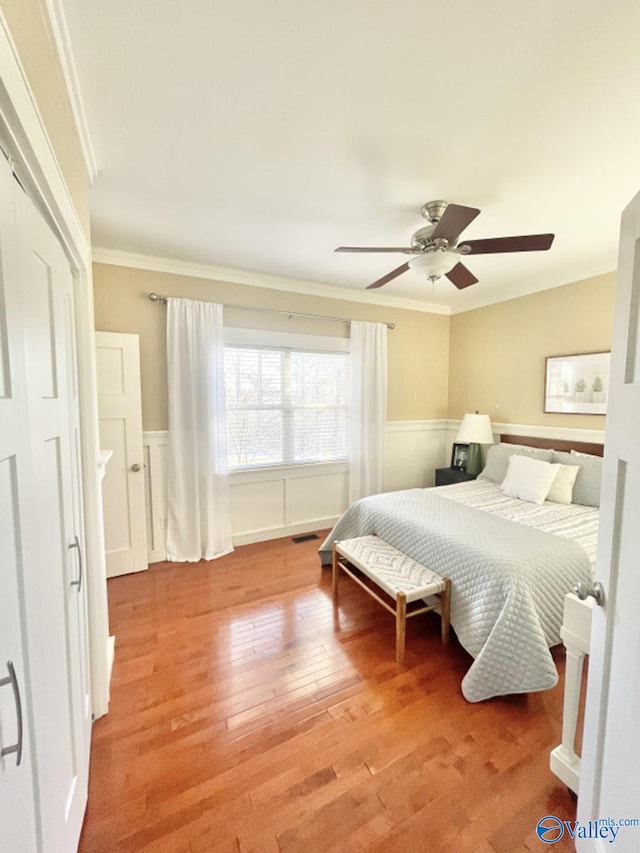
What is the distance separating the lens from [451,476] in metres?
3.97

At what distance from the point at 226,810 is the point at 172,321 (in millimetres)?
2976

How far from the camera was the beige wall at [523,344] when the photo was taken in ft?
10.3

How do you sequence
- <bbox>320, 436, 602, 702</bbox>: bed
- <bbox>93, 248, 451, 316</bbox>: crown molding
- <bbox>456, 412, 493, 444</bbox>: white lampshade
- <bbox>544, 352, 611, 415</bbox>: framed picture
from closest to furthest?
<bbox>320, 436, 602, 702</bbox>: bed < <bbox>93, 248, 451, 316</bbox>: crown molding < <bbox>544, 352, 611, 415</bbox>: framed picture < <bbox>456, 412, 493, 444</bbox>: white lampshade

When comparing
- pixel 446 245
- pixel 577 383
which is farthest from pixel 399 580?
pixel 577 383

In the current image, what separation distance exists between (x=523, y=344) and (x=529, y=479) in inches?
59.9

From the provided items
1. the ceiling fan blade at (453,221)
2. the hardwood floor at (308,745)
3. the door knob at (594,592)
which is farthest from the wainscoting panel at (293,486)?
the door knob at (594,592)

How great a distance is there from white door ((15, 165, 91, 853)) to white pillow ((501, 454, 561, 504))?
123 inches

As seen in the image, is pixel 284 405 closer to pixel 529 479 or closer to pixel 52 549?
pixel 529 479

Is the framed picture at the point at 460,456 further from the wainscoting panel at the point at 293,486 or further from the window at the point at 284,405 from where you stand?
the window at the point at 284,405

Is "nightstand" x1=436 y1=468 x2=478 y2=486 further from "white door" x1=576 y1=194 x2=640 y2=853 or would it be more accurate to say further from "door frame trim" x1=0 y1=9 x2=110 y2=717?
"door frame trim" x1=0 y1=9 x2=110 y2=717

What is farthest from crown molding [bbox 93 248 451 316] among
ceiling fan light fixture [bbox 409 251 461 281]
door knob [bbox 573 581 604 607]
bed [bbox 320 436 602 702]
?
door knob [bbox 573 581 604 607]

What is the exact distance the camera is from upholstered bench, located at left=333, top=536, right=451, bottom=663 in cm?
195

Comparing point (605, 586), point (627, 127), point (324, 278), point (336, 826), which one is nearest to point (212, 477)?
point (324, 278)

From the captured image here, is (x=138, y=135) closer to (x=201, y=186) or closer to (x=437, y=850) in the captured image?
(x=201, y=186)
